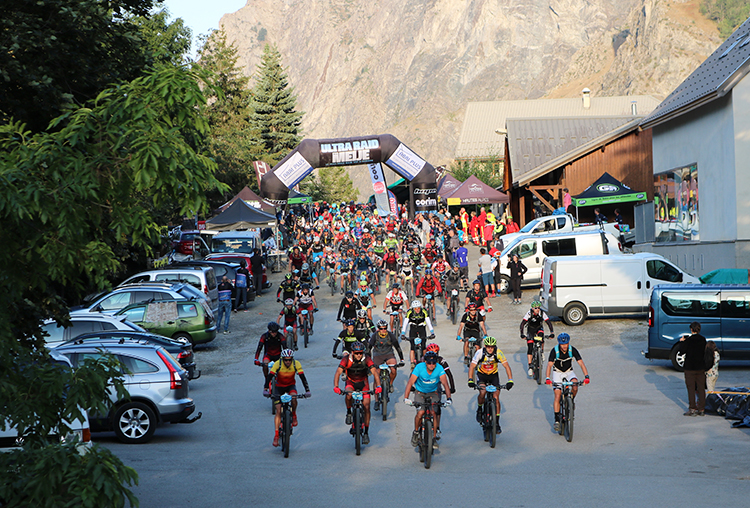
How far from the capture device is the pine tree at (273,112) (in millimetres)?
72312

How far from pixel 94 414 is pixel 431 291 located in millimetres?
16717

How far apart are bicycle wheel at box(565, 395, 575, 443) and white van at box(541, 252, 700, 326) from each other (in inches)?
405

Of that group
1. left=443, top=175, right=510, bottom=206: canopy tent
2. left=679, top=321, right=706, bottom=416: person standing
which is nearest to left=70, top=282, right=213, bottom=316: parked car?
left=679, top=321, right=706, bottom=416: person standing

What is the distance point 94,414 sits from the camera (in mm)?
5098

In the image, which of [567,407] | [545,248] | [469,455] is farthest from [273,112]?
[469,455]

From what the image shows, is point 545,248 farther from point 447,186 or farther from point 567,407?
Result: point 447,186

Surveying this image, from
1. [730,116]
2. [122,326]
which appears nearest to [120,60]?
[122,326]

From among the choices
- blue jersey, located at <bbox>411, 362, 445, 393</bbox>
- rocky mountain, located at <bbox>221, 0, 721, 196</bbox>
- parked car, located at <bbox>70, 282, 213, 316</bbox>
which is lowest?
blue jersey, located at <bbox>411, 362, 445, 393</bbox>

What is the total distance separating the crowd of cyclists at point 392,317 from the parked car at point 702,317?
2.70 m

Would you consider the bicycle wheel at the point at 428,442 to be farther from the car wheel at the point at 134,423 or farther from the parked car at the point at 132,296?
the parked car at the point at 132,296

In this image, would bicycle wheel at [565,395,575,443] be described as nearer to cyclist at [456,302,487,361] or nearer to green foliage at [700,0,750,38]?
cyclist at [456,302,487,361]

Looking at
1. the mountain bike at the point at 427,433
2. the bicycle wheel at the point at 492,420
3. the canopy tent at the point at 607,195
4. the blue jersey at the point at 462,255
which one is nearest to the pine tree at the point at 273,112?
the canopy tent at the point at 607,195

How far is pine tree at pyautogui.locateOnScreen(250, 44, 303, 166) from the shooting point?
72312 mm

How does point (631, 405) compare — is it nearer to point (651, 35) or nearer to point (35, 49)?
point (35, 49)
